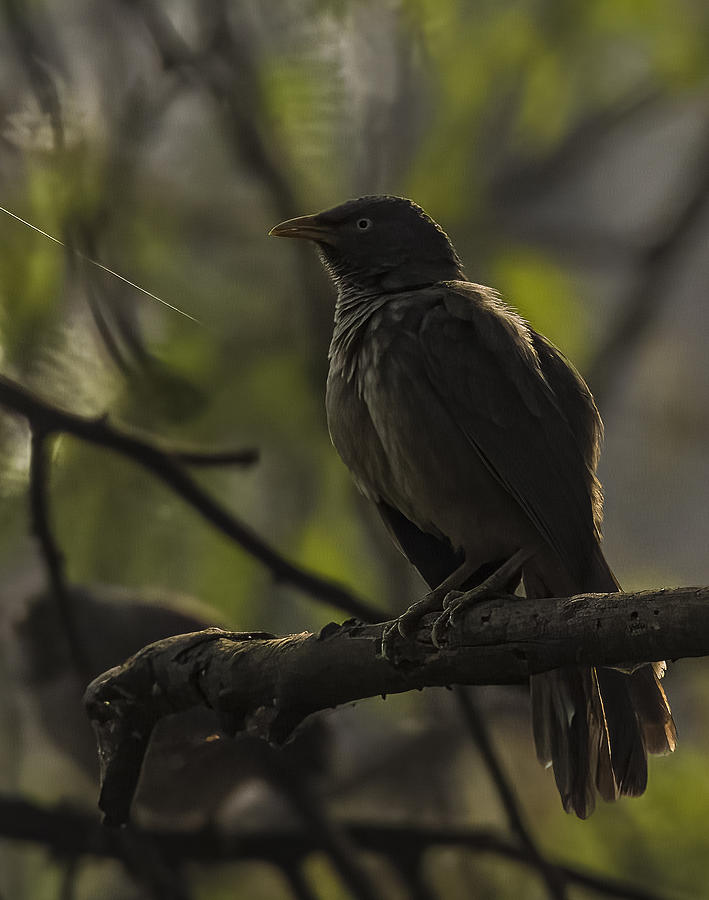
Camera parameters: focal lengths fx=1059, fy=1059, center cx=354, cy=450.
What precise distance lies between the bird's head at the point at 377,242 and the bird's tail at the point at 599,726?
91 centimetres

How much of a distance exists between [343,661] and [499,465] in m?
0.59

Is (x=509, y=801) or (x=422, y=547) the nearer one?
(x=422, y=547)

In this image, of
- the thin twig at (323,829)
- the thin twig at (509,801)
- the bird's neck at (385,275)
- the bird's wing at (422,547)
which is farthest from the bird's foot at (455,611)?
the thin twig at (323,829)

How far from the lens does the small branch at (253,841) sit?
300cm

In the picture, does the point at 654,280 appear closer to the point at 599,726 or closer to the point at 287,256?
the point at 287,256

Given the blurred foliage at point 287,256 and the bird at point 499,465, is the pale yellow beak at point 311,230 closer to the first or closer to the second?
the bird at point 499,465

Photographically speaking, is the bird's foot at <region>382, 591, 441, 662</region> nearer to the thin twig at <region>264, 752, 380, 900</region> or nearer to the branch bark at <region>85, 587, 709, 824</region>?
the branch bark at <region>85, 587, 709, 824</region>

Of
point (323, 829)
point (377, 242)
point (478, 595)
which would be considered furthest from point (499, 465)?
point (323, 829)

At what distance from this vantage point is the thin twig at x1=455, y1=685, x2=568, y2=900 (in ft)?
9.45

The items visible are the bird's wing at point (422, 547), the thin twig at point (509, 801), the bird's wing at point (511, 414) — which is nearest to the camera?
the bird's wing at point (511, 414)

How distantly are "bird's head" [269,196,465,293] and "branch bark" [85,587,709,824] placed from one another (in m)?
1.04

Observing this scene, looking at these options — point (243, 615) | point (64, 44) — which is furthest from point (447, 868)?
point (64, 44)

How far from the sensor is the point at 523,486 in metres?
2.21

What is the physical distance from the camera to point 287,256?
4195 millimetres
